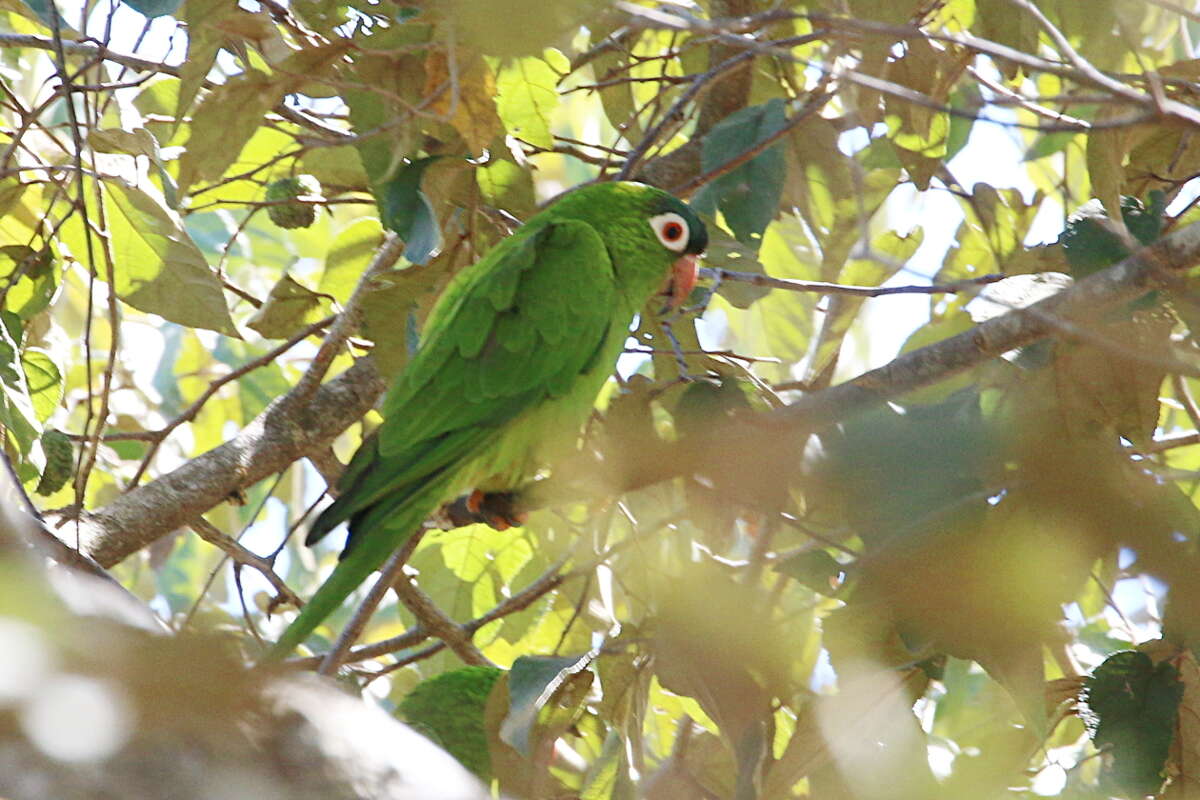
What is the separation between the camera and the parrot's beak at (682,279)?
9.98ft

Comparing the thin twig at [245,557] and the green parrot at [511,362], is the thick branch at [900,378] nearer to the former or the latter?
the green parrot at [511,362]

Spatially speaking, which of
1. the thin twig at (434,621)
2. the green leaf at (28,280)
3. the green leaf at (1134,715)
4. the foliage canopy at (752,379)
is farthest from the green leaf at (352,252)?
the green leaf at (1134,715)

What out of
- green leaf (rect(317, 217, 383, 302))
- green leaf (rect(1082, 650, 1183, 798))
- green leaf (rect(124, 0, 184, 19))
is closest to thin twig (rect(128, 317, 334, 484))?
green leaf (rect(317, 217, 383, 302))

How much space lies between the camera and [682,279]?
306cm

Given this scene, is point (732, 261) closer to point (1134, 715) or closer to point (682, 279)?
point (682, 279)

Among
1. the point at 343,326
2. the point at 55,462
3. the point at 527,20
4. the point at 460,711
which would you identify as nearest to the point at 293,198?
the point at 343,326

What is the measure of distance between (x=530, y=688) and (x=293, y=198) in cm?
149

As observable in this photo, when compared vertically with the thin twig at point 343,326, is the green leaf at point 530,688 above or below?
below

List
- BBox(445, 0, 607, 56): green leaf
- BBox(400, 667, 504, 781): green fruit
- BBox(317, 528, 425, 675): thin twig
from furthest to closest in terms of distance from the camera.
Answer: BBox(400, 667, 504, 781): green fruit, BBox(317, 528, 425, 675): thin twig, BBox(445, 0, 607, 56): green leaf

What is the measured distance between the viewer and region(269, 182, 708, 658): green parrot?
103 inches

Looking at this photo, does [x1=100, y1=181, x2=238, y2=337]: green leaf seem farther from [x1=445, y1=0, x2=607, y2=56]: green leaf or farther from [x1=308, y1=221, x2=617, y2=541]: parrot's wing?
[x1=445, y1=0, x2=607, y2=56]: green leaf

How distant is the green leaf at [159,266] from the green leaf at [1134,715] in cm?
192

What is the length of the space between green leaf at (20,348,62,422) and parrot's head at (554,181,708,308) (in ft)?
4.35

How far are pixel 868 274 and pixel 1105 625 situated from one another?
1508mm
